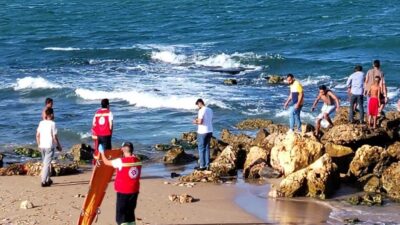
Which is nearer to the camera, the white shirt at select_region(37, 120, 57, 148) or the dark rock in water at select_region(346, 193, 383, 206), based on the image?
the dark rock in water at select_region(346, 193, 383, 206)

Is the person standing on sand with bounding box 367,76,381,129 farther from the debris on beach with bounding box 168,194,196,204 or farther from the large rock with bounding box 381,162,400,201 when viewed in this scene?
the debris on beach with bounding box 168,194,196,204

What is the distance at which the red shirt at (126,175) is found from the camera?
11.5 metres

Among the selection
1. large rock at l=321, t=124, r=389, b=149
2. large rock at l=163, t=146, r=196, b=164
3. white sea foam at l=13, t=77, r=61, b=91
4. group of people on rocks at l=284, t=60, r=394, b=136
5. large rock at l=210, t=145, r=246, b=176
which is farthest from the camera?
white sea foam at l=13, t=77, r=61, b=91

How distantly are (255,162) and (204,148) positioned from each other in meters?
1.20

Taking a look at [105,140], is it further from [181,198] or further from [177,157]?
[177,157]

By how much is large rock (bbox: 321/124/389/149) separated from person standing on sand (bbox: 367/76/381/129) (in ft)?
2.59

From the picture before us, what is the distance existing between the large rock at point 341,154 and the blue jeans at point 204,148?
2636 mm

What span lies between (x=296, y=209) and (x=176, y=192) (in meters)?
2.52

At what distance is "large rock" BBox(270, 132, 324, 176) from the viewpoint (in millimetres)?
16578

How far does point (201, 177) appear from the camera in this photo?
16.8m

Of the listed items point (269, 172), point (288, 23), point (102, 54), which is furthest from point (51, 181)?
point (288, 23)

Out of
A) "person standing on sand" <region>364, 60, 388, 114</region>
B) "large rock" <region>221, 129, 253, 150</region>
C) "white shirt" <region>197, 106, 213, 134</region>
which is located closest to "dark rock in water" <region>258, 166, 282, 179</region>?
"white shirt" <region>197, 106, 213, 134</region>

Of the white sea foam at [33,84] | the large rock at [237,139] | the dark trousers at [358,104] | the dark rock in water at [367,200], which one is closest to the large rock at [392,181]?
the dark rock in water at [367,200]

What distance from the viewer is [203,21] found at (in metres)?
56.4
